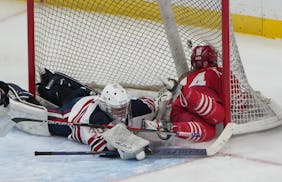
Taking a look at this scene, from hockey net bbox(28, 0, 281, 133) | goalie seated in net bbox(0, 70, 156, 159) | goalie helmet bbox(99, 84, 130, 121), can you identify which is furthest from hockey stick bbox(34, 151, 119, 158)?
hockey net bbox(28, 0, 281, 133)

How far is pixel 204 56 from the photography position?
3209 mm

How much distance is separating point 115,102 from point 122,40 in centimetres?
88

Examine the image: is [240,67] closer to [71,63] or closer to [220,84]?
[220,84]

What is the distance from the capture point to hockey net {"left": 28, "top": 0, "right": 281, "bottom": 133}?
3.20m

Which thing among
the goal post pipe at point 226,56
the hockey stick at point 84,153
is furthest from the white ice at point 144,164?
the goal post pipe at point 226,56

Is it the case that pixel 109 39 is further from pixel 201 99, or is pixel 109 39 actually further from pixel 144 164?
pixel 144 164

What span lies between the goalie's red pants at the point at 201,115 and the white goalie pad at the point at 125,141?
171 millimetres

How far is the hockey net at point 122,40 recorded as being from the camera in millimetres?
3203

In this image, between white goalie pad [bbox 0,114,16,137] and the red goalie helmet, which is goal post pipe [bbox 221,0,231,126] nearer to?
the red goalie helmet

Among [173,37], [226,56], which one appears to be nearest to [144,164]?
[226,56]

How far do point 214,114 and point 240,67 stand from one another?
22 centimetres

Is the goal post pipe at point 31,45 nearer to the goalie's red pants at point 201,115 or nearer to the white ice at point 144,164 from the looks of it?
the white ice at point 144,164

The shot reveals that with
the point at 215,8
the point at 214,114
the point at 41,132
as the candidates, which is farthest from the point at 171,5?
the point at 41,132

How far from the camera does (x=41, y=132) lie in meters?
3.15
